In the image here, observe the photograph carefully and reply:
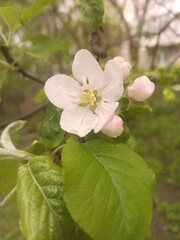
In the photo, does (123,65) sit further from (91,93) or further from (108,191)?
(108,191)

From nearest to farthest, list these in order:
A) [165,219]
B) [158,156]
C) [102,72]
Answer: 1. [102,72]
2. [165,219]
3. [158,156]

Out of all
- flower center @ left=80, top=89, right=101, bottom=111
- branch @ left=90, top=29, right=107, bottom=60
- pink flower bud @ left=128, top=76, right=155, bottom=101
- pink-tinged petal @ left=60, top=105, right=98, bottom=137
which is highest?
pink flower bud @ left=128, top=76, right=155, bottom=101

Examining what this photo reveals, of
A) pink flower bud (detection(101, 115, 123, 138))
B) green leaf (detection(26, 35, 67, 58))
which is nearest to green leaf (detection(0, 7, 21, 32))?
green leaf (detection(26, 35, 67, 58))

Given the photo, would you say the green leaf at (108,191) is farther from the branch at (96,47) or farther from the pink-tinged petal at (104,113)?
the branch at (96,47)

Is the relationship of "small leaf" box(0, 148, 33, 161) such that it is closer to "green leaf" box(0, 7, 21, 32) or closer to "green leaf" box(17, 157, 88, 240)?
"green leaf" box(17, 157, 88, 240)

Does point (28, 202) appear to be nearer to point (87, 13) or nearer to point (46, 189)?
point (46, 189)

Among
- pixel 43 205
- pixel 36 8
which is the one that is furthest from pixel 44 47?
pixel 43 205

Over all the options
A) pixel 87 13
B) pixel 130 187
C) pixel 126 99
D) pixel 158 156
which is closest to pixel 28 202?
pixel 130 187
